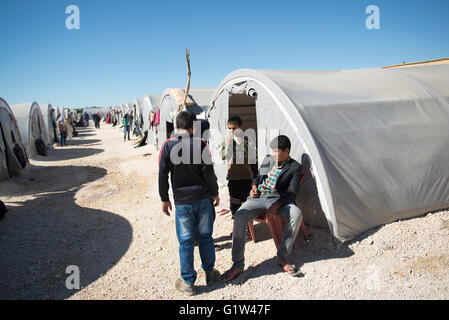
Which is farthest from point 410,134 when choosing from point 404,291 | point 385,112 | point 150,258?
point 150,258

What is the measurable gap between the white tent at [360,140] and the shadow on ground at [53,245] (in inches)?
119

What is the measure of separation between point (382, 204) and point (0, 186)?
9.18 meters

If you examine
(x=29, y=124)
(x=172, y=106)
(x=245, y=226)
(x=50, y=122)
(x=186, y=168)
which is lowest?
(x=245, y=226)

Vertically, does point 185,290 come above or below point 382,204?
below

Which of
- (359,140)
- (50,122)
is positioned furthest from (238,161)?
(50,122)

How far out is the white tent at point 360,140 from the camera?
3.81m

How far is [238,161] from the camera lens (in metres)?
4.29

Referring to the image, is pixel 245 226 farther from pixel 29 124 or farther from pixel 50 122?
pixel 50 122

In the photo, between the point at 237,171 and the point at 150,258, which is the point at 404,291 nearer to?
the point at 237,171

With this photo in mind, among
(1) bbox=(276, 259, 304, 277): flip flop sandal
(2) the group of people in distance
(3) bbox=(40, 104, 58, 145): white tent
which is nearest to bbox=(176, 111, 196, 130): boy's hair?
(2) the group of people in distance

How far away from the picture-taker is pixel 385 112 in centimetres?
445

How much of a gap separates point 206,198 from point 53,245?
294cm

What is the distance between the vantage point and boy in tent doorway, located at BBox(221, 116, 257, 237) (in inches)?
169

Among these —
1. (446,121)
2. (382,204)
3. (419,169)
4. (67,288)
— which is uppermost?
(446,121)
